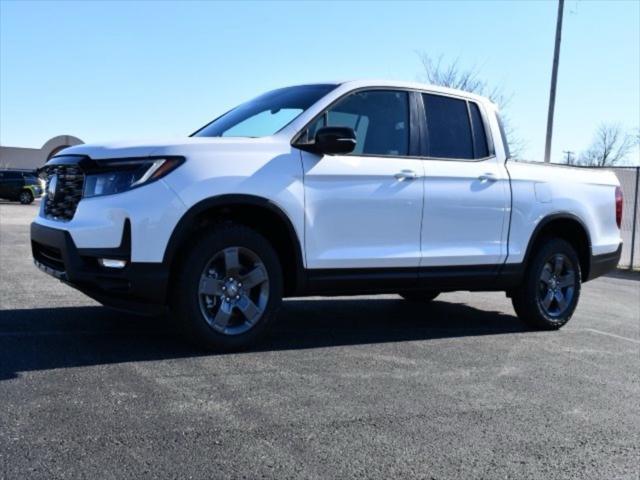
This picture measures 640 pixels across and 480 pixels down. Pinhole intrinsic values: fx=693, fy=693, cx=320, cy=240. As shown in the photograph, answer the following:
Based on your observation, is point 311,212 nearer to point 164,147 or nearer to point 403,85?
point 164,147

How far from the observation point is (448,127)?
6312mm

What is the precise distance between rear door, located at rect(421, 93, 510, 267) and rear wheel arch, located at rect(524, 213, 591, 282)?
49cm

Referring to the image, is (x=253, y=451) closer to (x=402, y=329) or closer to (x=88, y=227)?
(x=88, y=227)

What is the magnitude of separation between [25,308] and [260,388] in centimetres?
308

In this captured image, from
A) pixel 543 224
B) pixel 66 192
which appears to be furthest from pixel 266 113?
pixel 543 224

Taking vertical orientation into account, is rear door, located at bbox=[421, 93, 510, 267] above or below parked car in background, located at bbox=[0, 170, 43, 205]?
above

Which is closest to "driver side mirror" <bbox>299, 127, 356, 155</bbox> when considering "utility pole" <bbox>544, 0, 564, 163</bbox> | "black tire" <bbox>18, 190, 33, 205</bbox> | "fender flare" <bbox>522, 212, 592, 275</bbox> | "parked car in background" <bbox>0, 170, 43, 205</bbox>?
"fender flare" <bbox>522, 212, 592, 275</bbox>

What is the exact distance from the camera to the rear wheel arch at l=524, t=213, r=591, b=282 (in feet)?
22.0

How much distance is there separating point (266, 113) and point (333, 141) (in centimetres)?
92

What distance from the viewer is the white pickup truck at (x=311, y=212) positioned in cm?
472

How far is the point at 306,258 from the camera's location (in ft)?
17.4

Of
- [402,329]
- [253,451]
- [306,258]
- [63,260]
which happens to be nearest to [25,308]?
[63,260]

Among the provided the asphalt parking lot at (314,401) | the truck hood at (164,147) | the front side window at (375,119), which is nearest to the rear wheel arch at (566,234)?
the asphalt parking lot at (314,401)

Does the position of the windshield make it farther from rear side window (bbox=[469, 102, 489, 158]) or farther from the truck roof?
rear side window (bbox=[469, 102, 489, 158])
